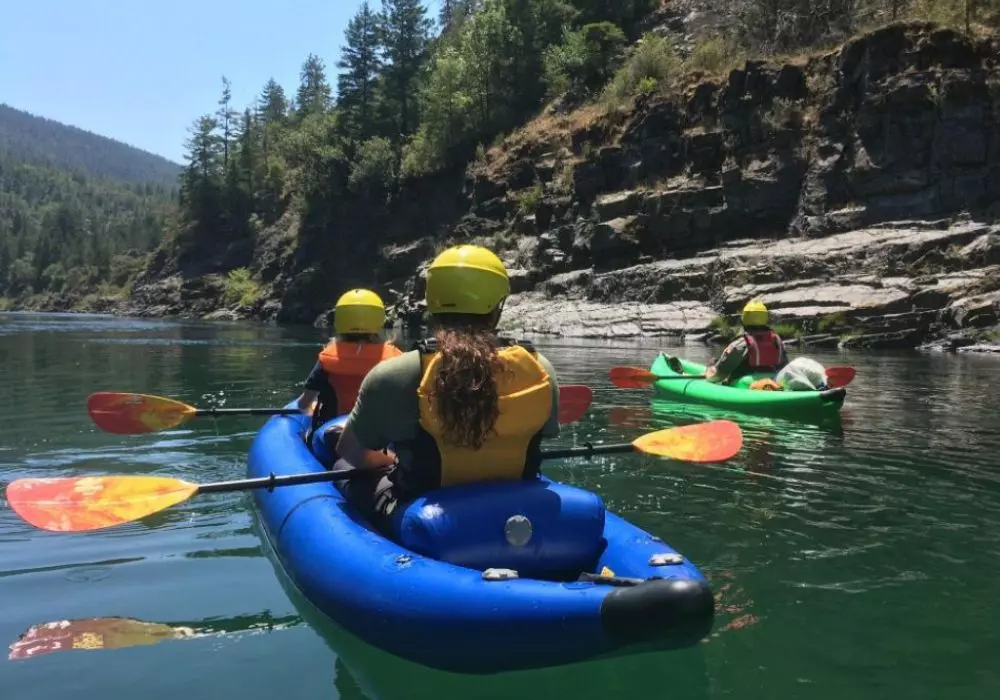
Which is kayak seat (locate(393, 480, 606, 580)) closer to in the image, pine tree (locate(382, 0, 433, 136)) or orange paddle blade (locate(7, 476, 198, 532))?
orange paddle blade (locate(7, 476, 198, 532))

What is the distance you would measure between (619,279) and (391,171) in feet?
72.3

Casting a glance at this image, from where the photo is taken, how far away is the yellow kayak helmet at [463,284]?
10.8 feet

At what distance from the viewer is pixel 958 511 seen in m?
5.32

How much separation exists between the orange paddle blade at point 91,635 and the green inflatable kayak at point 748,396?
277 inches

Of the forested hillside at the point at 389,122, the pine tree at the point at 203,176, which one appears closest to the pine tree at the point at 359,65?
the forested hillside at the point at 389,122

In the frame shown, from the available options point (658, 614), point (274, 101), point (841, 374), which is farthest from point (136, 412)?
point (274, 101)

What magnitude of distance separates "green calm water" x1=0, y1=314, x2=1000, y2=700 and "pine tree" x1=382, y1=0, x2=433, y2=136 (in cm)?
4504

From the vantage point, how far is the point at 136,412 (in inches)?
277

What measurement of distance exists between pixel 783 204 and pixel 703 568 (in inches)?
962

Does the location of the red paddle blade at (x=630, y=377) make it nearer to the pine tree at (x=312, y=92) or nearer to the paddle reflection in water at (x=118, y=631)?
the paddle reflection in water at (x=118, y=631)

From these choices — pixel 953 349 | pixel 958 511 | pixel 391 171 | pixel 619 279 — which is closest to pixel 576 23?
pixel 391 171

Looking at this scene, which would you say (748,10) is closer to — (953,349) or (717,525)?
(953,349)

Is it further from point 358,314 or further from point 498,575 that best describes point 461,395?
point 358,314

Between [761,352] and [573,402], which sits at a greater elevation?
[761,352]
